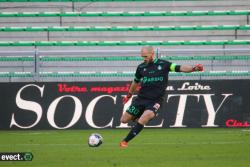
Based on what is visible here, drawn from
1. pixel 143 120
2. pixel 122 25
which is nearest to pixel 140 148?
pixel 143 120

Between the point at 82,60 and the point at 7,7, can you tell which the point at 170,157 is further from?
the point at 7,7

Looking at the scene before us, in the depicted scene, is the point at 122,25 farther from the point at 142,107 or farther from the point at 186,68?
the point at 186,68

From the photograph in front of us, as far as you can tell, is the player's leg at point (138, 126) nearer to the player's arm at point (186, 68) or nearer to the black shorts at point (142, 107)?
the black shorts at point (142, 107)

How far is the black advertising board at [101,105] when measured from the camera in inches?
693

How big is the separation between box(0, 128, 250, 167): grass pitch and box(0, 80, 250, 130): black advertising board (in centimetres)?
36

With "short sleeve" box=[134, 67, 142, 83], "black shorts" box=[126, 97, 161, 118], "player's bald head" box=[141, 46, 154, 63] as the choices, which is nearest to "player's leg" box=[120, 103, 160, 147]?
"black shorts" box=[126, 97, 161, 118]

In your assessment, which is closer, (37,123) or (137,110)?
(137,110)

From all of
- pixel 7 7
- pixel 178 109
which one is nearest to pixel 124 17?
pixel 7 7

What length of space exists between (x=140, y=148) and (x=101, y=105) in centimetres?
525

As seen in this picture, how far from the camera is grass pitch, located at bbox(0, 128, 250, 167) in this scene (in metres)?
10.2

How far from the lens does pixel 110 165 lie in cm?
981

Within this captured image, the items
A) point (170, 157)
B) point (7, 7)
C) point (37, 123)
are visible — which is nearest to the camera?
point (170, 157)

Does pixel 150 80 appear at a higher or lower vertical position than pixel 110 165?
higher

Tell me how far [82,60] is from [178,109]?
119 inches
